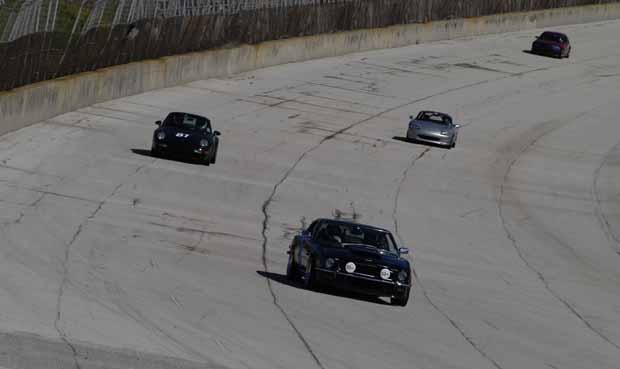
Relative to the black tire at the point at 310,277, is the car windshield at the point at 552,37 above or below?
below

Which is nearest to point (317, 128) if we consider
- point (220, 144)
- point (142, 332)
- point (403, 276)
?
point (220, 144)

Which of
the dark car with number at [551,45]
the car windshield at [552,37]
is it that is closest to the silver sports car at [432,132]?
the dark car with number at [551,45]

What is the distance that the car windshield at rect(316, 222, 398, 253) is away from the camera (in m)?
19.9

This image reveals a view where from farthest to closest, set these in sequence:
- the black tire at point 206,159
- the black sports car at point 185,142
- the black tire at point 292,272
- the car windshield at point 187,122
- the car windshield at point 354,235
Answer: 1. the car windshield at point 187,122
2. the black tire at point 206,159
3. the black sports car at point 185,142
4. the black tire at point 292,272
5. the car windshield at point 354,235

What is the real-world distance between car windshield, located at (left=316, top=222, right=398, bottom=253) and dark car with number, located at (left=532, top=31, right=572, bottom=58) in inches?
2045

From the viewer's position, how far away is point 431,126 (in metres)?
43.2

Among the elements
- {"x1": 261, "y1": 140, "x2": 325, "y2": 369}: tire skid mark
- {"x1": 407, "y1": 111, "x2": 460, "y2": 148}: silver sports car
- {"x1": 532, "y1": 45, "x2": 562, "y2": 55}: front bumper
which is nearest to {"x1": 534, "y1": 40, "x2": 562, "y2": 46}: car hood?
{"x1": 532, "y1": 45, "x2": 562, "y2": 55}: front bumper

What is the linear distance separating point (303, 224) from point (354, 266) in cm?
823

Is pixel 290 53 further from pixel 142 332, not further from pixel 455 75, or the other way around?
pixel 142 332

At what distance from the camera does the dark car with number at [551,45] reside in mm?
70375

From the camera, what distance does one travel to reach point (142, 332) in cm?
1441

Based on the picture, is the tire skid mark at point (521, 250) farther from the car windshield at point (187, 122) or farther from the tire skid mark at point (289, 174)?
the car windshield at point (187, 122)

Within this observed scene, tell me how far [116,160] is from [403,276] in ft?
46.2

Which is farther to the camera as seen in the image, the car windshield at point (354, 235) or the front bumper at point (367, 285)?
the car windshield at point (354, 235)
